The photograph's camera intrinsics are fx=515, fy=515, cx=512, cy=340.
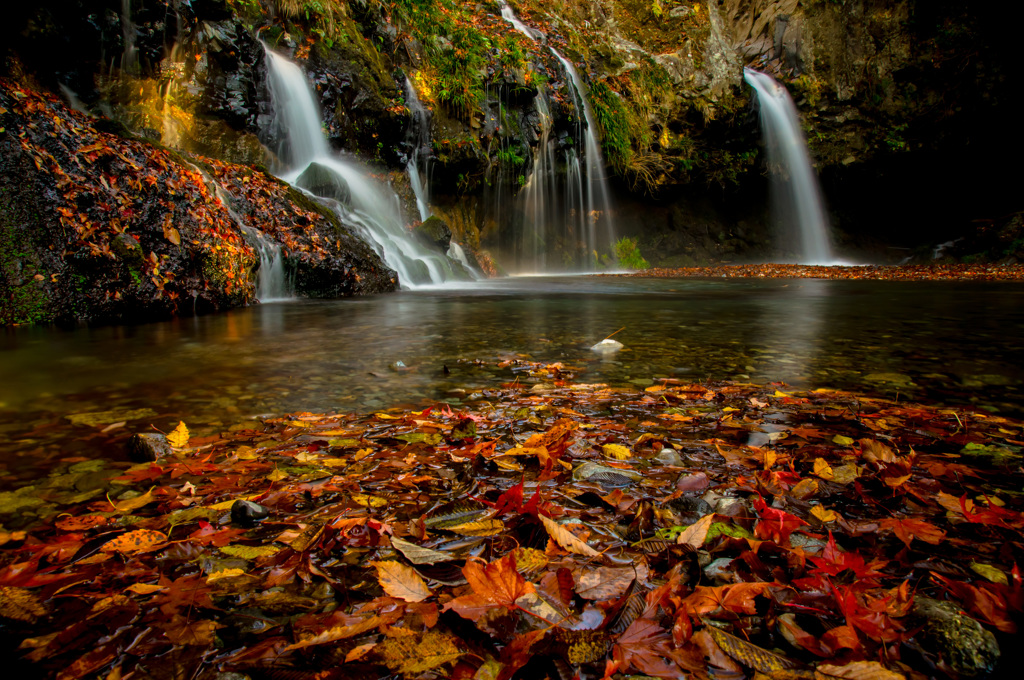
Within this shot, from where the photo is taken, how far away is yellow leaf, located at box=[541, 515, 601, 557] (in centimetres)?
111

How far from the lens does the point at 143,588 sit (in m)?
0.99

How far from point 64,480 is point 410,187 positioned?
12780mm

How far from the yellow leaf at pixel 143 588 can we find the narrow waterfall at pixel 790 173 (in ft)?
70.4

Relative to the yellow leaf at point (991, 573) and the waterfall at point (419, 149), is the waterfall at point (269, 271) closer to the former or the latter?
the waterfall at point (419, 149)

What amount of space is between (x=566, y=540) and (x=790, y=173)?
22010 millimetres

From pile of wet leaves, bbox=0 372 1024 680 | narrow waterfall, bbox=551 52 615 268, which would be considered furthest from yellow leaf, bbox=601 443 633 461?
narrow waterfall, bbox=551 52 615 268

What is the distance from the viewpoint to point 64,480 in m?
1.53

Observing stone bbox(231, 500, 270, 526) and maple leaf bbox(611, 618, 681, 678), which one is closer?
maple leaf bbox(611, 618, 681, 678)

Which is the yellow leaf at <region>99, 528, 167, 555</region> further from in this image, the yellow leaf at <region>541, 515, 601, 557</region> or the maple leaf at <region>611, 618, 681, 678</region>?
the maple leaf at <region>611, 618, 681, 678</region>

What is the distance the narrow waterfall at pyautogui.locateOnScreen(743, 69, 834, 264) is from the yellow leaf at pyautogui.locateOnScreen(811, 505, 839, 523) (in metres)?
20.6

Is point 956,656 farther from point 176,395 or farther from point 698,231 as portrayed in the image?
point 698,231

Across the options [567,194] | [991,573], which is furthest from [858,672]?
[567,194]

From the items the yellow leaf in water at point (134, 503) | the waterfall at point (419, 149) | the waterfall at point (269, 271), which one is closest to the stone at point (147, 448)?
the yellow leaf in water at point (134, 503)

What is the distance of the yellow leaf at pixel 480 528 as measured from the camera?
1.20m
